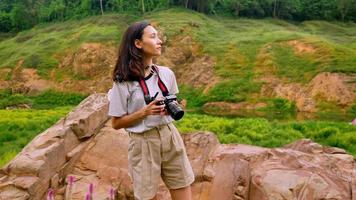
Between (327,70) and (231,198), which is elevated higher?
(231,198)

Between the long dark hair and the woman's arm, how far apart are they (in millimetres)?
318

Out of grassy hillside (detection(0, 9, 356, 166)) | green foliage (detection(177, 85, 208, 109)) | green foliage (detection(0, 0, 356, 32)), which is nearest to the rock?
grassy hillside (detection(0, 9, 356, 166))

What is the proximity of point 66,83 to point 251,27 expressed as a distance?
22399 mm

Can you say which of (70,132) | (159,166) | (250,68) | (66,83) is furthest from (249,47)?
(159,166)

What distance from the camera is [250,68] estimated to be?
39750mm

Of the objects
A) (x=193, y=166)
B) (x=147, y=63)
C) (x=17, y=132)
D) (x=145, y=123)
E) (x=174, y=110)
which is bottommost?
(x=17, y=132)

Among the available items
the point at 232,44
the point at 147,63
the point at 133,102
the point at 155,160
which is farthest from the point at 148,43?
the point at 232,44

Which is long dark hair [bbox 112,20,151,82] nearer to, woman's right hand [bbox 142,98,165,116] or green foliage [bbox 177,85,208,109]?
woman's right hand [bbox 142,98,165,116]

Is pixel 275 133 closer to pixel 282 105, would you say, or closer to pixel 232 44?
pixel 282 105

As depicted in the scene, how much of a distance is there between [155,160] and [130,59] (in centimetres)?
91

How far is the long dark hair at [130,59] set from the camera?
3779mm

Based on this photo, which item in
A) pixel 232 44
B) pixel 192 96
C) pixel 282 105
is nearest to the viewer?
pixel 282 105

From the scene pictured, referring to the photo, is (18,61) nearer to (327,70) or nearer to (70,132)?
(327,70)

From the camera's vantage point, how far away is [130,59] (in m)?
3.89
